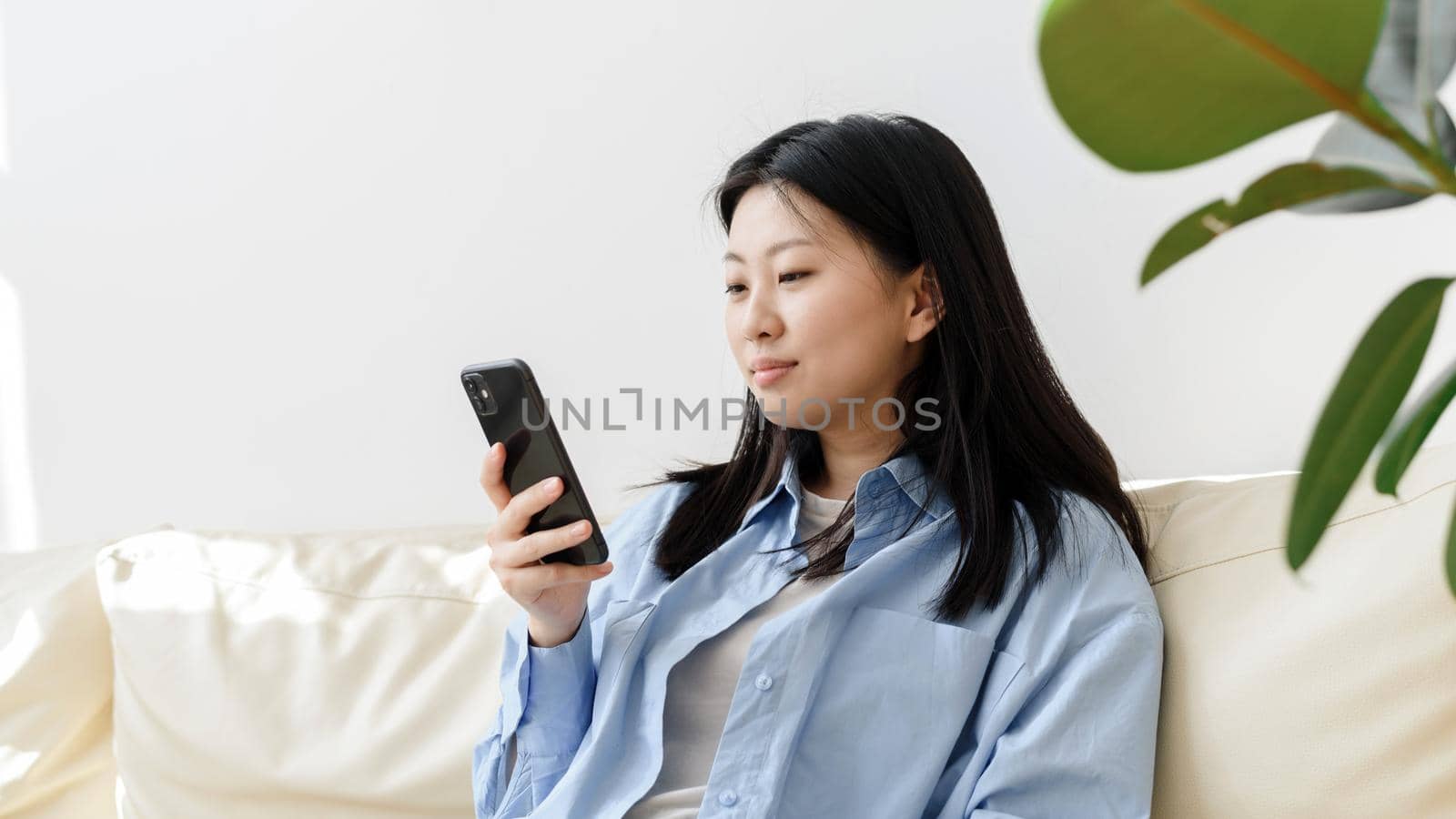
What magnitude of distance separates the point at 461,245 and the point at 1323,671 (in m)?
1.21

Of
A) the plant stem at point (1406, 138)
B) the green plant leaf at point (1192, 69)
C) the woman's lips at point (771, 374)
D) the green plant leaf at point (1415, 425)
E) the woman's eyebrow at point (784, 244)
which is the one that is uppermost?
the green plant leaf at point (1192, 69)

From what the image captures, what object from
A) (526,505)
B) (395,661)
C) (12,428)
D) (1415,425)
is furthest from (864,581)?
(12,428)

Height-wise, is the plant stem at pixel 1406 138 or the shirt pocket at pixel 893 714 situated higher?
the plant stem at pixel 1406 138

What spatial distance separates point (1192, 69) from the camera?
0.33 m

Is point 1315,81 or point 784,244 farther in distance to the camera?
point 784,244

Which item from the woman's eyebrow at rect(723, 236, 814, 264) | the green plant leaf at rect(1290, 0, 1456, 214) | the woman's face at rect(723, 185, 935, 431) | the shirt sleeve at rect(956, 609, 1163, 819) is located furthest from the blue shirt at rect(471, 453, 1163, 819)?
the green plant leaf at rect(1290, 0, 1456, 214)

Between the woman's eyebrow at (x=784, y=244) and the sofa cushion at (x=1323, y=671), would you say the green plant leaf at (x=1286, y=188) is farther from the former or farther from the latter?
the woman's eyebrow at (x=784, y=244)

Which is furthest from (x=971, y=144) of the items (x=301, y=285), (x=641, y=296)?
(x=301, y=285)

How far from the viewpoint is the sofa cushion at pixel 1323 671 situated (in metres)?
0.93

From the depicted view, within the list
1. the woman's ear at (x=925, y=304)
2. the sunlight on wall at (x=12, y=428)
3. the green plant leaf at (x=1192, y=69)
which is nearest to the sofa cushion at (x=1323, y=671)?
the woman's ear at (x=925, y=304)

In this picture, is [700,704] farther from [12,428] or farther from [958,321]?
[12,428]

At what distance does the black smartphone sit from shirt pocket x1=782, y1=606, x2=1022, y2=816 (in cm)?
25

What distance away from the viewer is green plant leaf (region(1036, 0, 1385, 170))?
33 cm

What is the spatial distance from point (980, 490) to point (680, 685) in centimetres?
34
